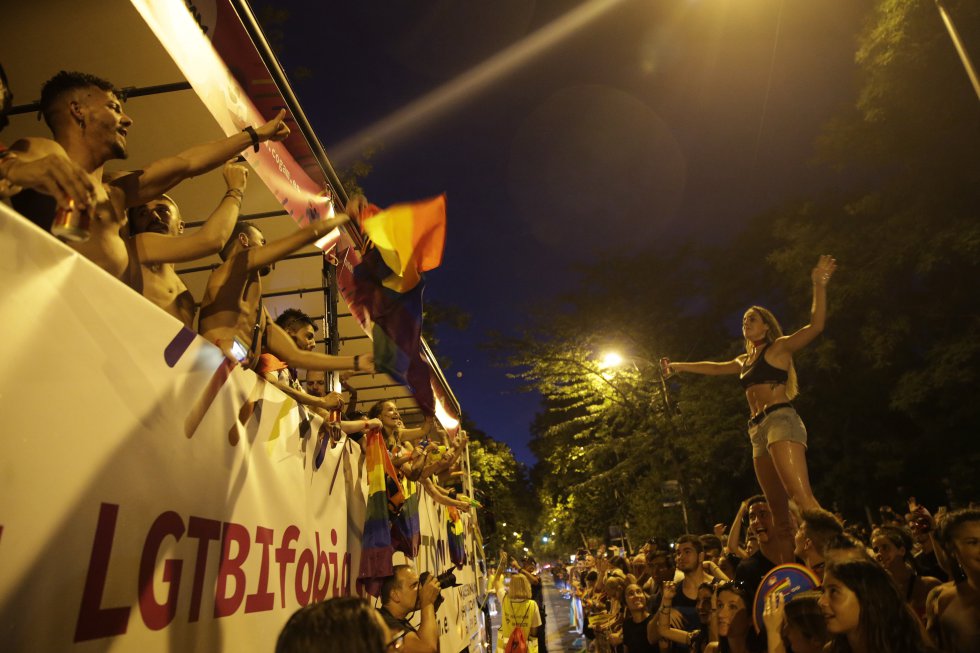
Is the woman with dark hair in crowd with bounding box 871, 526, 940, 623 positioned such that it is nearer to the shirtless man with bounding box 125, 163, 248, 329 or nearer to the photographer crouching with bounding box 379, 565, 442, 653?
the photographer crouching with bounding box 379, 565, 442, 653

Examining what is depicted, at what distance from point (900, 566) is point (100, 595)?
5.10 metres

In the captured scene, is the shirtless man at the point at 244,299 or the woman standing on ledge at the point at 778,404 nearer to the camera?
the shirtless man at the point at 244,299

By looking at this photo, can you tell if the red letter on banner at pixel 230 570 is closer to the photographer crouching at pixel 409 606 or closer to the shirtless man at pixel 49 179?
the shirtless man at pixel 49 179

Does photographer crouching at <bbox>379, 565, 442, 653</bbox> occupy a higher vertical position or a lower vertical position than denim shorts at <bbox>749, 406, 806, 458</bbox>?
lower

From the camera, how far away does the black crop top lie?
16.9 ft

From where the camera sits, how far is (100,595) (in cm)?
177

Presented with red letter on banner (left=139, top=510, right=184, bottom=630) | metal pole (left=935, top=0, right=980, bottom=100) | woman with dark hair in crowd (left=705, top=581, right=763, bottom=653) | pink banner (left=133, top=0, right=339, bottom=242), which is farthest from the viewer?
metal pole (left=935, top=0, right=980, bottom=100)

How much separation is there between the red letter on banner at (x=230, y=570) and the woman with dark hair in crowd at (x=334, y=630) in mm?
601

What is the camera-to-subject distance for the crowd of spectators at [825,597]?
2658 mm

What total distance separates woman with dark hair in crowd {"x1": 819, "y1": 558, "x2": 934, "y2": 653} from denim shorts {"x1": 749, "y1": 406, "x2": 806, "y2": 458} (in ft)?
6.93

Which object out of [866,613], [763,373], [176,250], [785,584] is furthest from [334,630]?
[763,373]

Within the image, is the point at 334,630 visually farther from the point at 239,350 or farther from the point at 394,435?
the point at 394,435

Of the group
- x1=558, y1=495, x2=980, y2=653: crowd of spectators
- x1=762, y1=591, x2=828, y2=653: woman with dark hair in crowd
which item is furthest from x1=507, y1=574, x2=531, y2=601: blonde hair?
x1=762, y1=591, x2=828, y2=653: woman with dark hair in crowd

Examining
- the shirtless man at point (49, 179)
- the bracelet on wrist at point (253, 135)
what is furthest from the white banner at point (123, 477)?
the bracelet on wrist at point (253, 135)
